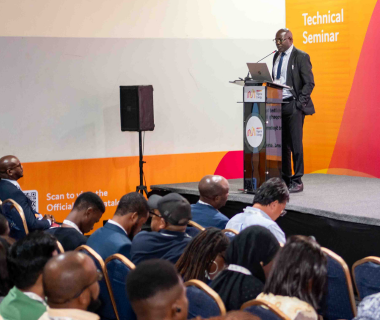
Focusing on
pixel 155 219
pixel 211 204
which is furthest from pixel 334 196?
pixel 155 219

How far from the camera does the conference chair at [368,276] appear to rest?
2391mm

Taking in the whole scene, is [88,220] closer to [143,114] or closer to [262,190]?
[262,190]

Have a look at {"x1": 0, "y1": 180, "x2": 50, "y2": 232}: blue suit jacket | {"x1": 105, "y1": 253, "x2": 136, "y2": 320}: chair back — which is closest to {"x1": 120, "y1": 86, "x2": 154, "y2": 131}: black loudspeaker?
{"x1": 0, "y1": 180, "x2": 50, "y2": 232}: blue suit jacket

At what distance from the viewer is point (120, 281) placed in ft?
8.27

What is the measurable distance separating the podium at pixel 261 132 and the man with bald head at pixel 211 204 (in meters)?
1.52

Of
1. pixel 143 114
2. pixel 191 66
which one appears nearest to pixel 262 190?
pixel 143 114

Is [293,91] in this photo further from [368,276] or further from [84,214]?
[368,276]

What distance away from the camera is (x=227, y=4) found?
24.2 ft

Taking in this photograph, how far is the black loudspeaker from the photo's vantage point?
634cm

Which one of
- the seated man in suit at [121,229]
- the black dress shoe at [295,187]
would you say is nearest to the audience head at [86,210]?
the seated man in suit at [121,229]

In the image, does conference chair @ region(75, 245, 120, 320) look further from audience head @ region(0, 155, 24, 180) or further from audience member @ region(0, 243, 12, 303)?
audience head @ region(0, 155, 24, 180)

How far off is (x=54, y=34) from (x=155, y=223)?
4000 millimetres

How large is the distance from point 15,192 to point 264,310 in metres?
3.25

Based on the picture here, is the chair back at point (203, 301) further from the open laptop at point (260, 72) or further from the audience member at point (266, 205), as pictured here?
the open laptop at point (260, 72)
